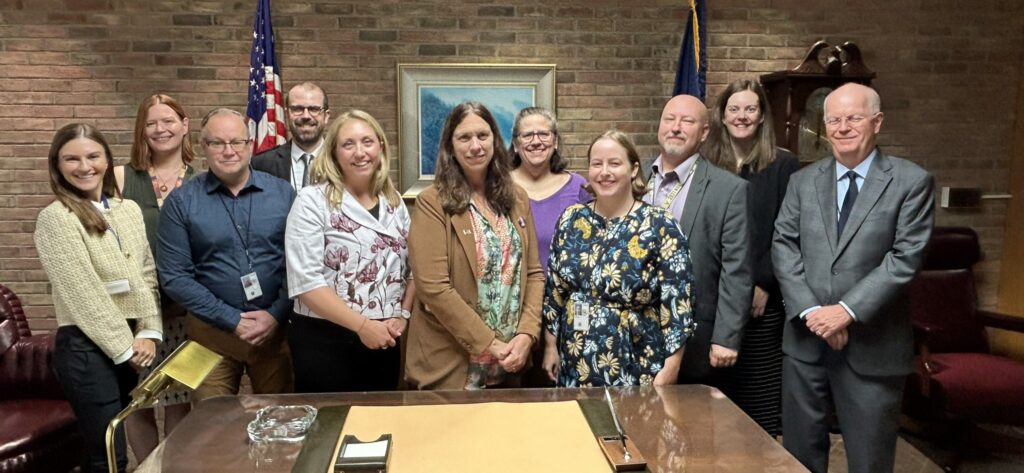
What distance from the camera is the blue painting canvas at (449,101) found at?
4.27 meters

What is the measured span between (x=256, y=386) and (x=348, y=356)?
500 millimetres

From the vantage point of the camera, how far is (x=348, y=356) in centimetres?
249

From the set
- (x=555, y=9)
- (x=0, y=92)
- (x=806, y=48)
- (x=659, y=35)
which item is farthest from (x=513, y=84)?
(x=0, y=92)

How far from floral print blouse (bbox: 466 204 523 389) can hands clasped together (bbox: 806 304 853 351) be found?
3.27 ft

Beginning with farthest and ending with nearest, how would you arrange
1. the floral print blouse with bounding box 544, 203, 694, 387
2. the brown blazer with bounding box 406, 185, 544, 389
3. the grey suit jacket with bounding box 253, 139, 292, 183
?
the grey suit jacket with bounding box 253, 139, 292, 183 < the brown blazer with bounding box 406, 185, 544, 389 < the floral print blouse with bounding box 544, 203, 694, 387

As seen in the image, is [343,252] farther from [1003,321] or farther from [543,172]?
[1003,321]

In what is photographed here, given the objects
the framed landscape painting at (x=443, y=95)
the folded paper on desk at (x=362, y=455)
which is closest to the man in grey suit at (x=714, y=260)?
the folded paper on desk at (x=362, y=455)

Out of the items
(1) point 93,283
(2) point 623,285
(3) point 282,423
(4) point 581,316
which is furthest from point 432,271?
(1) point 93,283

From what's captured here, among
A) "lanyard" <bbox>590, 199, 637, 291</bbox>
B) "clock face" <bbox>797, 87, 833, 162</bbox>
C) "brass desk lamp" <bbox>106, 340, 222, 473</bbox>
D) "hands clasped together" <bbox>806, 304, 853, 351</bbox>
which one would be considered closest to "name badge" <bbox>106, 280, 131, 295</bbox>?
"brass desk lamp" <bbox>106, 340, 222, 473</bbox>

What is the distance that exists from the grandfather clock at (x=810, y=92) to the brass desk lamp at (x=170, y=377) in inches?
139

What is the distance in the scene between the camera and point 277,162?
10.9ft

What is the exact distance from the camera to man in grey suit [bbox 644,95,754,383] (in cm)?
251

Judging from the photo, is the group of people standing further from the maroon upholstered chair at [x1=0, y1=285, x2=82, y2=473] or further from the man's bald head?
the maroon upholstered chair at [x1=0, y1=285, x2=82, y2=473]

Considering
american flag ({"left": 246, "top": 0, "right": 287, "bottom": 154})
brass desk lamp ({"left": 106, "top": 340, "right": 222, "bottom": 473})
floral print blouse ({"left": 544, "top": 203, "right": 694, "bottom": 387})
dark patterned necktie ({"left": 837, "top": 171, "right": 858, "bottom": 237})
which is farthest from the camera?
american flag ({"left": 246, "top": 0, "right": 287, "bottom": 154})
